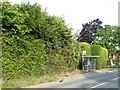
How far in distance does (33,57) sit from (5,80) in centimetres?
397

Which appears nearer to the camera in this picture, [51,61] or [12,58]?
[12,58]

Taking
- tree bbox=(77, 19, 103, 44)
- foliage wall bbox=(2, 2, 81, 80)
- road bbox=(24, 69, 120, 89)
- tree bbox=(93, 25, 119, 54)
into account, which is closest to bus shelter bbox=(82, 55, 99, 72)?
foliage wall bbox=(2, 2, 81, 80)

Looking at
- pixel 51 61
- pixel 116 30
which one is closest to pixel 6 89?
pixel 51 61

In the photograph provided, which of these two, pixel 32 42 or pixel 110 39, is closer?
pixel 32 42

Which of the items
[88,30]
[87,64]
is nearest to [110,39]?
[88,30]

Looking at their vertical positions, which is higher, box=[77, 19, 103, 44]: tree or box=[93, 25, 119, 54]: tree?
Answer: box=[77, 19, 103, 44]: tree

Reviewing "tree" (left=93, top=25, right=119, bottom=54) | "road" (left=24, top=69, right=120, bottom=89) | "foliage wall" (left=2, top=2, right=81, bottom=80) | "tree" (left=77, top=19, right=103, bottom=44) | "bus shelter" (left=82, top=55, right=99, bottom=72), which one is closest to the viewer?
"road" (left=24, top=69, right=120, bottom=89)

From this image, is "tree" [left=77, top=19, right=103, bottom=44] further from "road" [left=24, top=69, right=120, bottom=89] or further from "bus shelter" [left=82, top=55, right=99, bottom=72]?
"road" [left=24, top=69, right=120, bottom=89]

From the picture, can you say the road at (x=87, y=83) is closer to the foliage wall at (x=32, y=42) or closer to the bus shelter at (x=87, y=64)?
the foliage wall at (x=32, y=42)

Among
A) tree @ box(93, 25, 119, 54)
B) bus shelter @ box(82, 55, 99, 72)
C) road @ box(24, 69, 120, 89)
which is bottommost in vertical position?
road @ box(24, 69, 120, 89)

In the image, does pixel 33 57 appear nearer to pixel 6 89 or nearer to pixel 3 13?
pixel 3 13

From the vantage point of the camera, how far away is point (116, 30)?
6594cm

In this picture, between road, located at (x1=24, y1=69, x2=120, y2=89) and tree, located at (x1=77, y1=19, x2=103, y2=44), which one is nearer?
road, located at (x1=24, y1=69, x2=120, y2=89)

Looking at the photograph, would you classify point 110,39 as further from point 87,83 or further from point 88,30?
point 87,83
